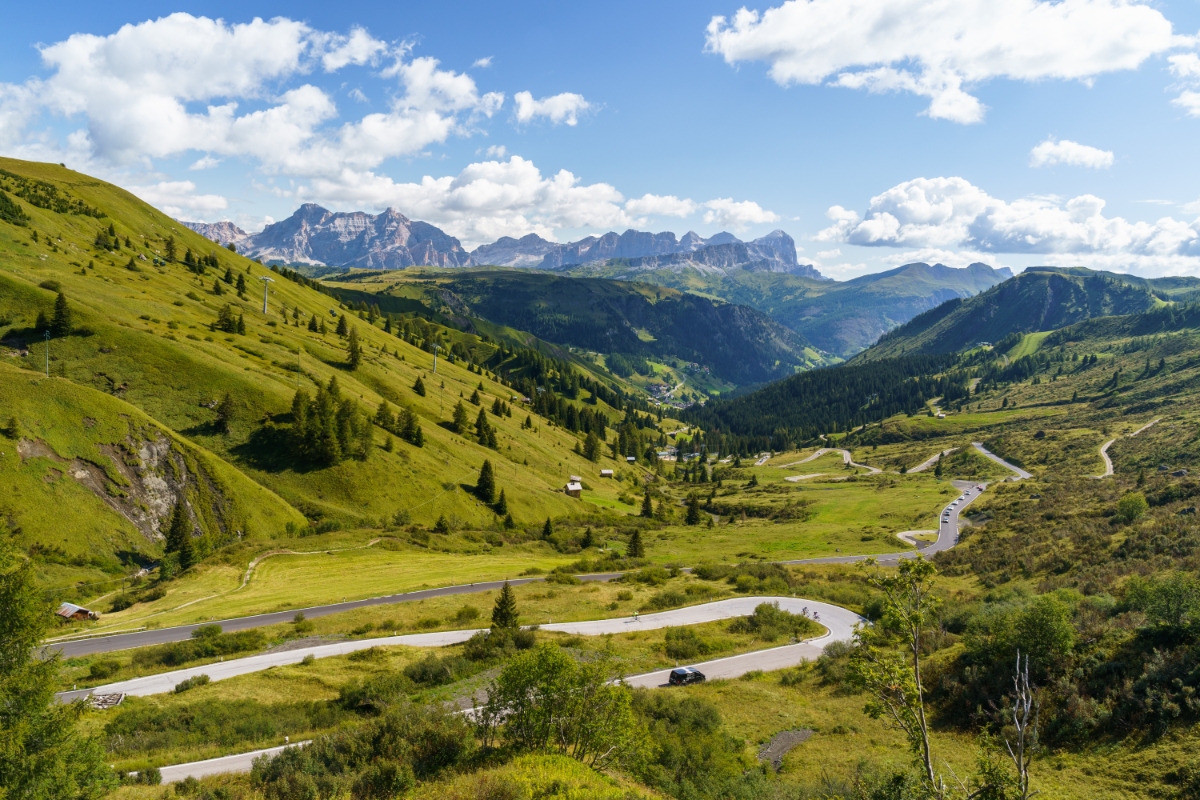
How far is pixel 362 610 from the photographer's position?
165ft

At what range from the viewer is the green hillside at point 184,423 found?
2479 inches

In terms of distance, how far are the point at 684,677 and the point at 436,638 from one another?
19451 mm

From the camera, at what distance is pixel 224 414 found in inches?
3307

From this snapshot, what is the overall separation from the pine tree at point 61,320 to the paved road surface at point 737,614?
289 ft

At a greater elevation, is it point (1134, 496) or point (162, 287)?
point (162, 287)

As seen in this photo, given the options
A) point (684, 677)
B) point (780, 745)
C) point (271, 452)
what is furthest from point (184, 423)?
point (780, 745)

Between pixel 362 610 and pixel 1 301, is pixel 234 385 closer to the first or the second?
pixel 1 301

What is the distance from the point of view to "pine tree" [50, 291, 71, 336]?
274 ft

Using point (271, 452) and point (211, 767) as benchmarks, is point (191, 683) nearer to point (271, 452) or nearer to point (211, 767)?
point (211, 767)

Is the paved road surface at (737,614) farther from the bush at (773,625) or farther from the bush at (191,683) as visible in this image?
the bush at (191,683)

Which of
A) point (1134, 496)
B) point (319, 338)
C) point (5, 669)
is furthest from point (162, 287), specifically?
point (1134, 496)

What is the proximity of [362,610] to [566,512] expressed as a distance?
66.7 m

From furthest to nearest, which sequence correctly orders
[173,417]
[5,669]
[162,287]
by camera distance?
1. [162,287]
2. [173,417]
3. [5,669]

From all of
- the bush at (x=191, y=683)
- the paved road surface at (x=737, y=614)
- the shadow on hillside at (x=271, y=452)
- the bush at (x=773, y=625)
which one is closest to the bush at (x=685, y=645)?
the paved road surface at (x=737, y=614)
